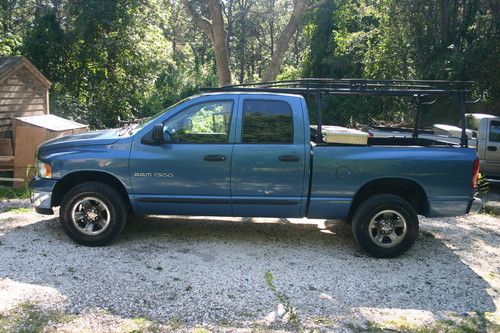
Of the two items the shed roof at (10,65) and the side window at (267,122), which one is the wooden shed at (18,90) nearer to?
the shed roof at (10,65)

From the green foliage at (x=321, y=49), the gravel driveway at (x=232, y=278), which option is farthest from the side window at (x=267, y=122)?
the green foliage at (x=321, y=49)

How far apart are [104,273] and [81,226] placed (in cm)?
101

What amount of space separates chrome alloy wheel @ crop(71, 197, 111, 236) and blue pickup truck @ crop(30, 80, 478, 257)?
12mm

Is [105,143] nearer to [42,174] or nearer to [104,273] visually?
[42,174]

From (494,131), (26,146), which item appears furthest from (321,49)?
(26,146)

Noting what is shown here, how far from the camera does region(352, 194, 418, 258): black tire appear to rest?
5781 millimetres

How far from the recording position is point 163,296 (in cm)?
462

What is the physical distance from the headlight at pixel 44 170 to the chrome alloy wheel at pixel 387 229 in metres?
3.92

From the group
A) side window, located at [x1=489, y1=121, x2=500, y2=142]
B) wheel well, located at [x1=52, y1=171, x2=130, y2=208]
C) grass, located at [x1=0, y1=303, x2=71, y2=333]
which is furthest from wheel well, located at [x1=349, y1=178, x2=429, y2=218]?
side window, located at [x1=489, y1=121, x2=500, y2=142]

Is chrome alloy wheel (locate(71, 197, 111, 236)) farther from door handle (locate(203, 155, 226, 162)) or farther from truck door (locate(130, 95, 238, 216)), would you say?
door handle (locate(203, 155, 226, 162))

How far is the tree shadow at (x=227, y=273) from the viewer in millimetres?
4539

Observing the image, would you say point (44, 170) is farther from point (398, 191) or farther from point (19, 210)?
point (398, 191)

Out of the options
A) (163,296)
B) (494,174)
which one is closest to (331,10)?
(494,174)

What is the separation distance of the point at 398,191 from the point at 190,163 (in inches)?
103
